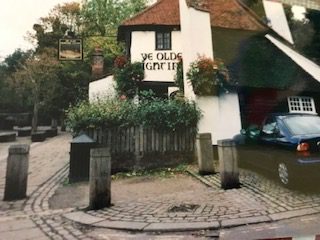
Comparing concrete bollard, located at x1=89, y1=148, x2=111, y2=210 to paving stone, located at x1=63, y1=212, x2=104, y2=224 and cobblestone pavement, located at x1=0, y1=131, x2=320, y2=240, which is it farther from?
paving stone, located at x1=63, y1=212, x2=104, y2=224

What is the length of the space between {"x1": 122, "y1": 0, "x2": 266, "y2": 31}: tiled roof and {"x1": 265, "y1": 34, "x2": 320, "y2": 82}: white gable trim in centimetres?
150

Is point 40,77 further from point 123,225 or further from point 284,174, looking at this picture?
point 123,225

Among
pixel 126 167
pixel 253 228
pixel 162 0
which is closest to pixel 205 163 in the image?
pixel 126 167

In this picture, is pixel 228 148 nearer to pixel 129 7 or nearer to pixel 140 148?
pixel 140 148

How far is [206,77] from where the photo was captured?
10375 mm

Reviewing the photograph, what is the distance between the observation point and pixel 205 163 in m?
8.64

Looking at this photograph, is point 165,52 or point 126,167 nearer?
point 126,167

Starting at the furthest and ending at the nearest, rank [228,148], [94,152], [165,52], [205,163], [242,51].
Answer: [165,52]
[242,51]
[205,163]
[228,148]
[94,152]

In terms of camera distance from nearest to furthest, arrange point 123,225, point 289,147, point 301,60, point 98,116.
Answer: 1. point 123,225
2. point 289,147
3. point 98,116
4. point 301,60

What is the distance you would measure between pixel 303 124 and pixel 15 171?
19.2 ft

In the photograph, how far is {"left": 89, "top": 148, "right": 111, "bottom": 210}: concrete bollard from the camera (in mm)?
5924

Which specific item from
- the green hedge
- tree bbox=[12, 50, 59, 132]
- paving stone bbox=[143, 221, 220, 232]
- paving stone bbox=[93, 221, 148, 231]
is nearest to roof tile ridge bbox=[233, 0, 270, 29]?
the green hedge

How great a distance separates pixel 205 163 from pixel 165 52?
10.5 metres

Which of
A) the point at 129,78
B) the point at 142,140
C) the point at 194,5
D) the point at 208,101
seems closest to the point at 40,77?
the point at 129,78
